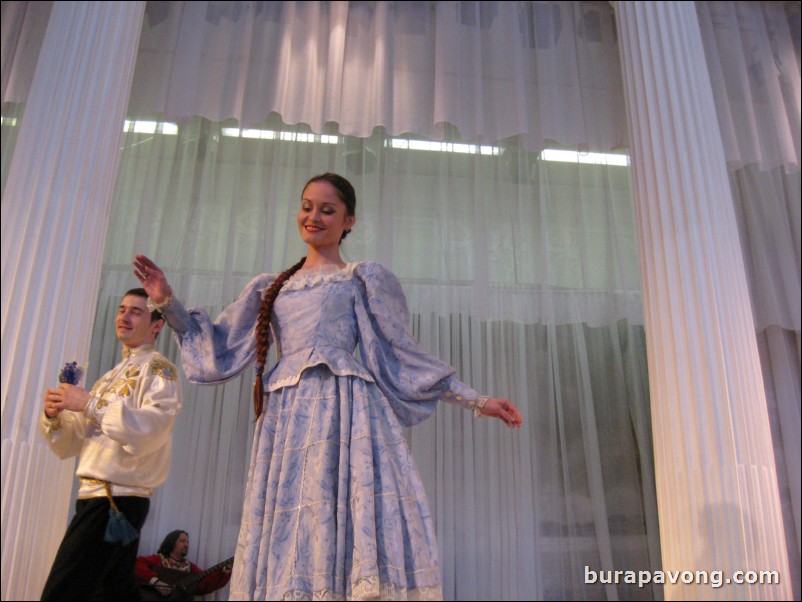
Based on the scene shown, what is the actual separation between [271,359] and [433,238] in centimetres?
102

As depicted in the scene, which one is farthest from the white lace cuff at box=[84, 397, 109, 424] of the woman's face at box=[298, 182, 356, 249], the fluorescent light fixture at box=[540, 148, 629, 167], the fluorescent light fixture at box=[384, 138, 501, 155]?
the fluorescent light fixture at box=[540, 148, 629, 167]

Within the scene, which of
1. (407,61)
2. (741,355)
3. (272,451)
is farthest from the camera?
(407,61)

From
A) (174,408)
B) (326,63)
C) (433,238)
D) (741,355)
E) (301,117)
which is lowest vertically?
(174,408)

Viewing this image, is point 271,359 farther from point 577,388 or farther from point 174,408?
point 577,388

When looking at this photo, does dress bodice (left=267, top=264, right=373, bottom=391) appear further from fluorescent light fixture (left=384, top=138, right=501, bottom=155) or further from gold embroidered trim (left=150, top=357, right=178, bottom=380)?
fluorescent light fixture (left=384, top=138, right=501, bottom=155)

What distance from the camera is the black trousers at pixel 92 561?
7.64 ft

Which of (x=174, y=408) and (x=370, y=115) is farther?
(x=370, y=115)

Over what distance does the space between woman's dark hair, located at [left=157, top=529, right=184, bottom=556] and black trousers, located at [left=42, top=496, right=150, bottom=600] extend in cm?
84

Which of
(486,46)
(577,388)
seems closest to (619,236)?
(577,388)

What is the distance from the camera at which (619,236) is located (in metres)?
4.02

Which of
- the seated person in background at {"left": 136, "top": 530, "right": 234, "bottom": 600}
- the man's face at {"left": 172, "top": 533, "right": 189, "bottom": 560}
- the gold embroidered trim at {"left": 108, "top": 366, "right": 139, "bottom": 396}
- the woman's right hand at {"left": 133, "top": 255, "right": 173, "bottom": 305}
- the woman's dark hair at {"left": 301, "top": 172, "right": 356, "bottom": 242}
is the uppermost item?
the woman's dark hair at {"left": 301, "top": 172, "right": 356, "bottom": 242}

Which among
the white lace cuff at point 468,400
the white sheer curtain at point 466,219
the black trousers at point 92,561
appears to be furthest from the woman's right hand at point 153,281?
the white sheer curtain at point 466,219

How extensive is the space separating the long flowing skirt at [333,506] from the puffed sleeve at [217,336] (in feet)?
0.75

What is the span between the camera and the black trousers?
2.33 metres
